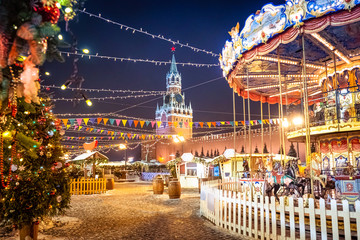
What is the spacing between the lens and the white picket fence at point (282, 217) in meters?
4.85

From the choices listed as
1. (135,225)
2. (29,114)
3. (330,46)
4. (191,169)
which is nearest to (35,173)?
(29,114)

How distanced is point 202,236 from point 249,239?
1.01 m

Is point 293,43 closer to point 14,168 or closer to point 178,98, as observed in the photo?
point 14,168

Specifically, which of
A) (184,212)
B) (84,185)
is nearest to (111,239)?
(184,212)

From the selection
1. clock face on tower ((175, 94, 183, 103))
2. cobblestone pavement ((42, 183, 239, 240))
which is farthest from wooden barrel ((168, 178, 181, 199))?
clock face on tower ((175, 94, 183, 103))

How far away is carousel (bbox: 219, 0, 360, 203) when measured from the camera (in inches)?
297

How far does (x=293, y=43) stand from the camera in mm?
9891

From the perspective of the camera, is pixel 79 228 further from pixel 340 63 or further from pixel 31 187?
pixel 340 63

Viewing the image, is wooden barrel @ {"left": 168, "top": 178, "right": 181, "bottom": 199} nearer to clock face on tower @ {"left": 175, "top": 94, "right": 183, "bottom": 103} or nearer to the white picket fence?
the white picket fence

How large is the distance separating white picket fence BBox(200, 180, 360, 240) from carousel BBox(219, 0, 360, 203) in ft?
3.43

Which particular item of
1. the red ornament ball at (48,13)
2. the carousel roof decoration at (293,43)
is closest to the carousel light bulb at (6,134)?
the red ornament ball at (48,13)

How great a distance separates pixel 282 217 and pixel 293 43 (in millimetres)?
6594

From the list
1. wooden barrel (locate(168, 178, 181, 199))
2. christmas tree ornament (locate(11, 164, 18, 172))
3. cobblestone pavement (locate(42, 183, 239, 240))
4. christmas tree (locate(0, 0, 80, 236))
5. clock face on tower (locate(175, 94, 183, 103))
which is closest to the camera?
christmas tree (locate(0, 0, 80, 236))

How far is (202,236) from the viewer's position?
625 centimetres
